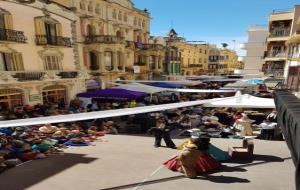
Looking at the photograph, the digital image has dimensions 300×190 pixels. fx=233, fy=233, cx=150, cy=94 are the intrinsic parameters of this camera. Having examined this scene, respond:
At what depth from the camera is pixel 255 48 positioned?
150 feet

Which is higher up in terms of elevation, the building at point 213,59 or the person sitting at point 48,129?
the building at point 213,59

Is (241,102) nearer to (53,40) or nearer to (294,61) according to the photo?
(53,40)

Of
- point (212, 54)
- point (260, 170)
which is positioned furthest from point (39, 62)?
point (212, 54)

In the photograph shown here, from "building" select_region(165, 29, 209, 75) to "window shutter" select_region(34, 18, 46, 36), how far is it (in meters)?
27.2

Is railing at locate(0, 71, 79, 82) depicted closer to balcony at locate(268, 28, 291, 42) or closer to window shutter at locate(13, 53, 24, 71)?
window shutter at locate(13, 53, 24, 71)

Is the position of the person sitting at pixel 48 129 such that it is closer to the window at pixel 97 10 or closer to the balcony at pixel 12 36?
the balcony at pixel 12 36

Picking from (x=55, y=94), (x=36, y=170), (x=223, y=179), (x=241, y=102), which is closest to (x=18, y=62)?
(x=55, y=94)

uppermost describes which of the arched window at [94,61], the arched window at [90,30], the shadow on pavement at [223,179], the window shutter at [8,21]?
the arched window at [90,30]

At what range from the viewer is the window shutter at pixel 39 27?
18.4m

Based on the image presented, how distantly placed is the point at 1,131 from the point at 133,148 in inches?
243

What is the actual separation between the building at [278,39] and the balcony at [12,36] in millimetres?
31319

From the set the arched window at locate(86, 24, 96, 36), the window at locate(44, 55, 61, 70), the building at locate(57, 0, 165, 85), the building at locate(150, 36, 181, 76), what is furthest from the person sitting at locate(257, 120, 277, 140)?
the building at locate(150, 36, 181, 76)

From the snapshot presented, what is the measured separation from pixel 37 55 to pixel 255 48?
40.8m

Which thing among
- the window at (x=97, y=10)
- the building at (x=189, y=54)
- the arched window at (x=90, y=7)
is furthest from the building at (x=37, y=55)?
the building at (x=189, y=54)
